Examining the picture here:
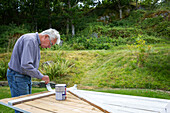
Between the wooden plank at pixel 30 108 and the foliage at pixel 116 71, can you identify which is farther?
the foliage at pixel 116 71

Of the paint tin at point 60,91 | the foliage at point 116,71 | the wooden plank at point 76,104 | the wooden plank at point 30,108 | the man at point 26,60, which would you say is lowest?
the foliage at point 116,71

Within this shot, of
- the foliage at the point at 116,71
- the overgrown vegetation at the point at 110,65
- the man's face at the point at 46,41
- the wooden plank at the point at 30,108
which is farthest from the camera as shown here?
the overgrown vegetation at the point at 110,65

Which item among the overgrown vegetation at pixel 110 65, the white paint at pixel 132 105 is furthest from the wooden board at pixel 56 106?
the overgrown vegetation at pixel 110 65

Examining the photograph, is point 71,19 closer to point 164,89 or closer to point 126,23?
point 126,23

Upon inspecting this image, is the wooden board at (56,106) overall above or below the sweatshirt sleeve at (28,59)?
below

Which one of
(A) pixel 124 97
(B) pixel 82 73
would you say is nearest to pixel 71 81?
(B) pixel 82 73

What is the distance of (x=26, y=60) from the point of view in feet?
6.52

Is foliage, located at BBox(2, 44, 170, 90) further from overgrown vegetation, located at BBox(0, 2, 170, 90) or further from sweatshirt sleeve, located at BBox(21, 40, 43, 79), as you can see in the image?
sweatshirt sleeve, located at BBox(21, 40, 43, 79)

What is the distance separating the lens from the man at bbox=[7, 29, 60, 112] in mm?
2004

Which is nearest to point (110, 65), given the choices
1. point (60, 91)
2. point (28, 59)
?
point (60, 91)

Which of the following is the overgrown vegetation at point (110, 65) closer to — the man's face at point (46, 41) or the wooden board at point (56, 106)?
the man's face at point (46, 41)

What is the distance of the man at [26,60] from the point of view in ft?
6.57

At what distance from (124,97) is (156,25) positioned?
1202 centimetres

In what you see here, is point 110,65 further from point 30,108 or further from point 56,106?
point 30,108
